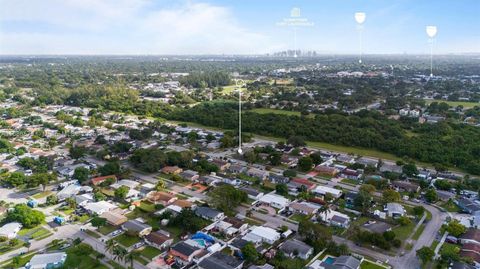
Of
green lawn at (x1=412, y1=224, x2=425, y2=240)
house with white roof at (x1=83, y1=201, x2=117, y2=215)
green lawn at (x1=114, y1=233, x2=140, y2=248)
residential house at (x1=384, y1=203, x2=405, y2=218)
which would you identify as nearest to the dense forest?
residential house at (x1=384, y1=203, x2=405, y2=218)

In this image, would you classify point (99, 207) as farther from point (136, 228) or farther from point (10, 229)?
point (10, 229)

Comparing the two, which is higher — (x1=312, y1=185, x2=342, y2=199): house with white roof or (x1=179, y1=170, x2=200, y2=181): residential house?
(x1=179, y1=170, x2=200, y2=181): residential house

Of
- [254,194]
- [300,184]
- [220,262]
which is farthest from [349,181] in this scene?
[220,262]

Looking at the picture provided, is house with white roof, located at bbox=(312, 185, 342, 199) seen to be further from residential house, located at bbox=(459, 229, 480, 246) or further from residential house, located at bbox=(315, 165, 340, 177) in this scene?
residential house, located at bbox=(459, 229, 480, 246)

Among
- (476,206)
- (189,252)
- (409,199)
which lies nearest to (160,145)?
(189,252)

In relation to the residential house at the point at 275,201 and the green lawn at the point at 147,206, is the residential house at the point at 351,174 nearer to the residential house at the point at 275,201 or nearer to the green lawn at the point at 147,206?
the residential house at the point at 275,201

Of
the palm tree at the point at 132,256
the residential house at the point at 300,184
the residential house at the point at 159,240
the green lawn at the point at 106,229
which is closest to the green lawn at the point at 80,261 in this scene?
the palm tree at the point at 132,256
